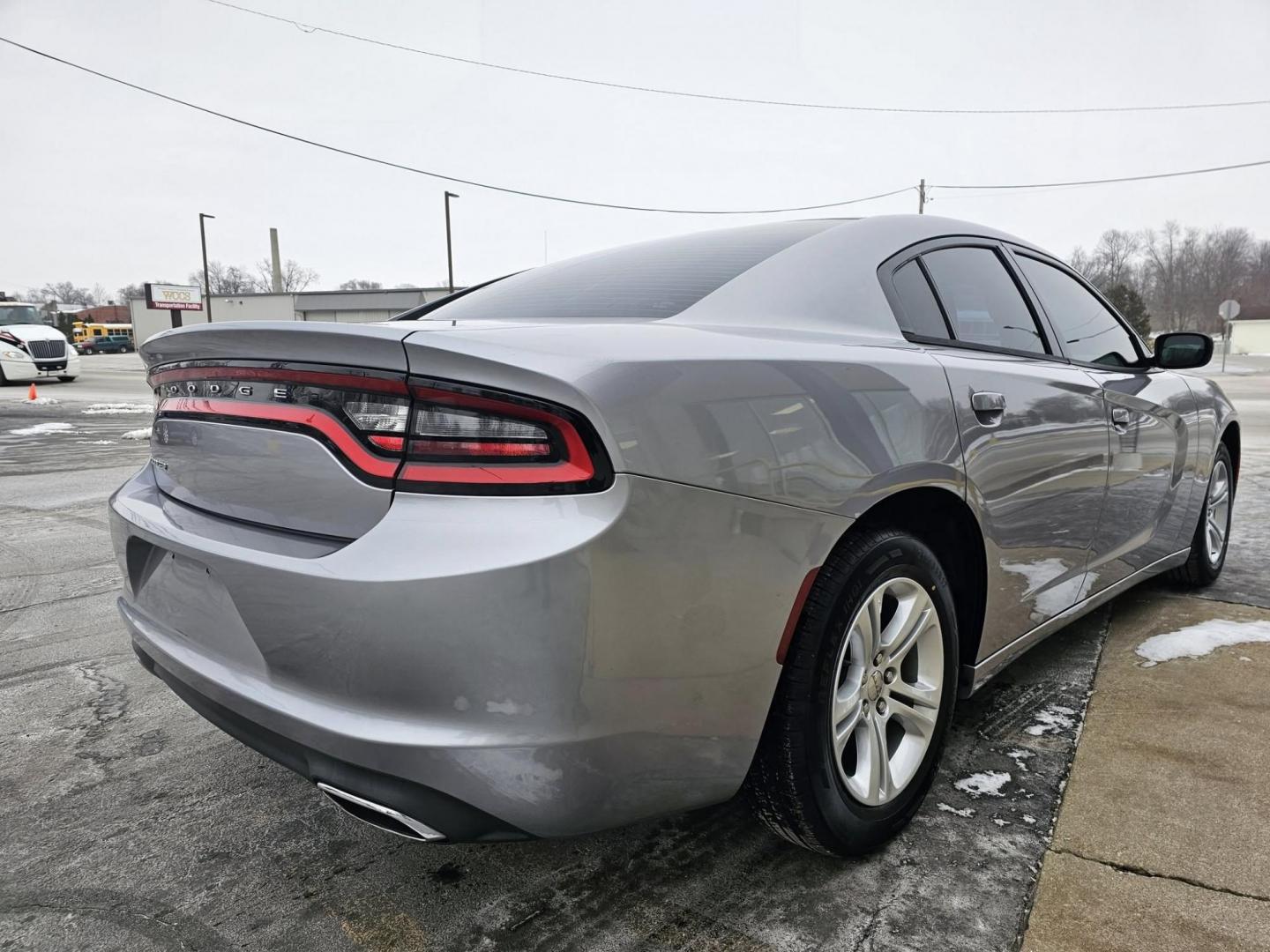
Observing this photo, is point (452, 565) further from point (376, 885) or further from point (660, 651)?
point (376, 885)

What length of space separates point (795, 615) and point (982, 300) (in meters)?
1.41

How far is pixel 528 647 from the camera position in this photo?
1326mm

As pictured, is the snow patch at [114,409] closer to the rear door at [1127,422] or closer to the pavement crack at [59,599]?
the pavement crack at [59,599]

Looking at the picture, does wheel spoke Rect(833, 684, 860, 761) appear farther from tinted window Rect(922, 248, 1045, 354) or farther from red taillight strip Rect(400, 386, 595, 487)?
tinted window Rect(922, 248, 1045, 354)

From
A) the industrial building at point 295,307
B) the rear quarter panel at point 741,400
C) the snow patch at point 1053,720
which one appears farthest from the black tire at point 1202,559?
the industrial building at point 295,307

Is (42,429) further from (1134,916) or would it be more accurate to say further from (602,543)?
(1134,916)

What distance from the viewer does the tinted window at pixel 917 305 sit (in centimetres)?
220

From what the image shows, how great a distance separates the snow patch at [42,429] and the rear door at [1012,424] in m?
12.0

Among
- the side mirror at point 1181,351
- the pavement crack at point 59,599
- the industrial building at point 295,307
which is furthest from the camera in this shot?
the industrial building at point 295,307

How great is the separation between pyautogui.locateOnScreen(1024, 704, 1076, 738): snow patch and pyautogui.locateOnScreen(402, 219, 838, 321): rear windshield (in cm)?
159

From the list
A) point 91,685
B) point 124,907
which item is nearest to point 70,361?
point 91,685

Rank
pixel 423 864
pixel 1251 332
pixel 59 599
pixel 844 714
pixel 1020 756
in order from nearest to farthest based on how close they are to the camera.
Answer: pixel 844 714
pixel 423 864
pixel 1020 756
pixel 59 599
pixel 1251 332

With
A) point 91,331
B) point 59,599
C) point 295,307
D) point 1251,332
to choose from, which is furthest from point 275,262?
point 1251,332

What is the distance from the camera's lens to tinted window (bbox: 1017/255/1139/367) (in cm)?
286
